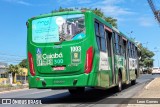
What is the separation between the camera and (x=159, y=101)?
13.8 metres

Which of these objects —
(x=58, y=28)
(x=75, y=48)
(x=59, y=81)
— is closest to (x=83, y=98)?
(x=59, y=81)

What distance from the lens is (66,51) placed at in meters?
14.3

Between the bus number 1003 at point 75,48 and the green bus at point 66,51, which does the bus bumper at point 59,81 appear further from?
the bus number 1003 at point 75,48

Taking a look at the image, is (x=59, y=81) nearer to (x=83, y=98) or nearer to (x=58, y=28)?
(x=58, y=28)

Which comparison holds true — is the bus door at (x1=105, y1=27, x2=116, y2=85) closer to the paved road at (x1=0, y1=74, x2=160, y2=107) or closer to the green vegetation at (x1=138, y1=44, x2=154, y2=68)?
the paved road at (x1=0, y1=74, x2=160, y2=107)

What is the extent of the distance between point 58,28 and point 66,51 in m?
1.02

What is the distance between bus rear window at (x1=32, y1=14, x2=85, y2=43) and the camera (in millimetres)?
14316

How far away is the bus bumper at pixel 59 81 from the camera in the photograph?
1391cm

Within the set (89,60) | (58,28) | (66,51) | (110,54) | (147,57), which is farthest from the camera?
(147,57)

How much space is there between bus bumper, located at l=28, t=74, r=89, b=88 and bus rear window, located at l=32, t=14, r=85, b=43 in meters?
1.47

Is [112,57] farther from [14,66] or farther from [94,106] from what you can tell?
[14,66]

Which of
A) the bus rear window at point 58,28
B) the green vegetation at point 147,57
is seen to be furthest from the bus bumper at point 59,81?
the green vegetation at point 147,57

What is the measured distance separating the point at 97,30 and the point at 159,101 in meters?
3.72

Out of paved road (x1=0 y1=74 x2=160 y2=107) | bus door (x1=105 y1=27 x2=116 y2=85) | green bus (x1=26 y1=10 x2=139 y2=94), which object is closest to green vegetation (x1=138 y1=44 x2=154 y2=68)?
paved road (x1=0 y1=74 x2=160 y2=107)
